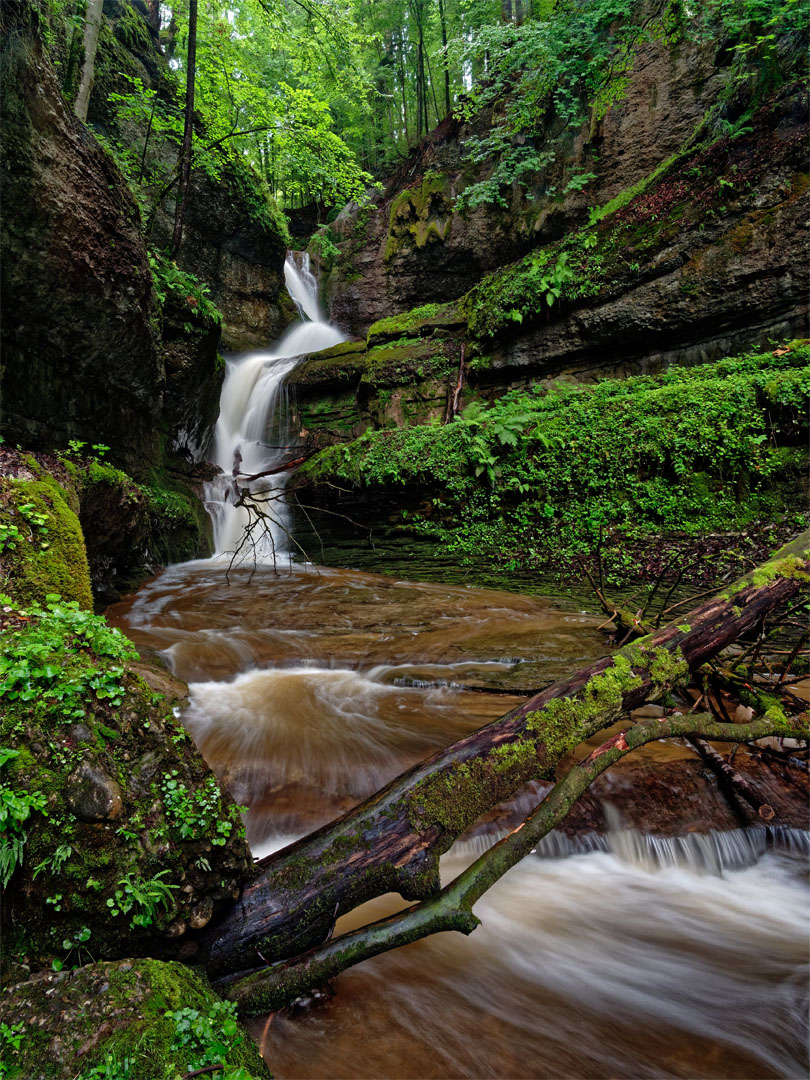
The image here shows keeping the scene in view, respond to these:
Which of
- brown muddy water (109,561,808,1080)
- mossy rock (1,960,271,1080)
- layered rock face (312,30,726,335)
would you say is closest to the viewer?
mossy rock (1,960,271,1080)

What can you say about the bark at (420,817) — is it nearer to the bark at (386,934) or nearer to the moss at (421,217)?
the bark at (386,934)

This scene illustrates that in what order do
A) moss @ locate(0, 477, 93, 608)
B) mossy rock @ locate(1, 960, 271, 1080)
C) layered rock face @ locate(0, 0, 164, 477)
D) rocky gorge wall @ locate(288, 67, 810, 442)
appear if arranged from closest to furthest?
mossy rock @ locate(1, 960, 271, 1080), moss @ locate(0, 477, 93, 608), layered rock face @ locate(0, 0, 164, 477), rocky gorge wall @ locate(288, 67, 810, 442)

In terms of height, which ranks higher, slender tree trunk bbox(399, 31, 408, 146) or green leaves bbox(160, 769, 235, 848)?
slender tree trunk bbox(399, 31, 408, 146)

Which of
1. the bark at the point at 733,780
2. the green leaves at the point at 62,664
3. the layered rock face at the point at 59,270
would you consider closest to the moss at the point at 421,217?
the layered rock face at the point at 59,270

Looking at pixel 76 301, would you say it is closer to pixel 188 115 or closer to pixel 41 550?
pixel 41 550

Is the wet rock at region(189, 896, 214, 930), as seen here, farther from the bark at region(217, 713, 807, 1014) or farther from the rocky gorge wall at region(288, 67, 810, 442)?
the rocky gorge wall at region(288, 67, 810, 442)

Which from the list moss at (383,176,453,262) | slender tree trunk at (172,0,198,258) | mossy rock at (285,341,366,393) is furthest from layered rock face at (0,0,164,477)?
moss at (383,176,453,262)

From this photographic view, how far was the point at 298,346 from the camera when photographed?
682 inches

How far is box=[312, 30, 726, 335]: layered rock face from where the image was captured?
1053cm

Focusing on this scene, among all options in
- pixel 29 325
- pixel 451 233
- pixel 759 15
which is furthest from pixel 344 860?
pixel 451 233

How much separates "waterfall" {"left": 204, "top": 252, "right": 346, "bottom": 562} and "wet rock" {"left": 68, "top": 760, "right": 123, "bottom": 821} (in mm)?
8893

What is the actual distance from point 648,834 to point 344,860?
1.80m

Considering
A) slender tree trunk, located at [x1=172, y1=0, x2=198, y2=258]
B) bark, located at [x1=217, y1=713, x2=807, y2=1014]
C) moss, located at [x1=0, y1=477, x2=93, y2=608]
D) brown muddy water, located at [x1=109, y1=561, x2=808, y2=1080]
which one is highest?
slender tree trunk, located at [x1=172, y1=0, x2=198, y2=258]

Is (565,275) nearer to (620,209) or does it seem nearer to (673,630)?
(620,209)
